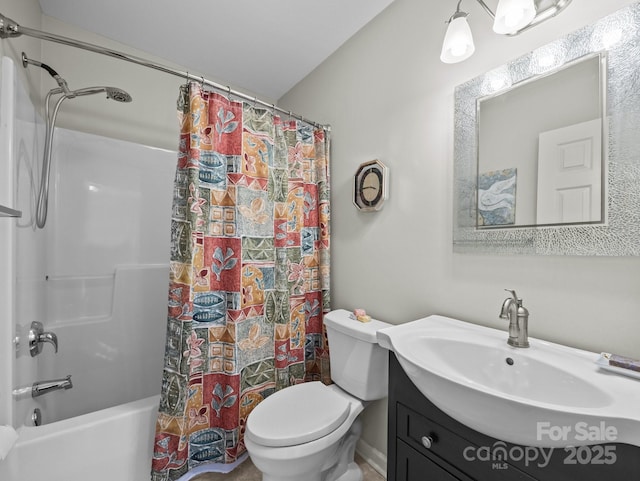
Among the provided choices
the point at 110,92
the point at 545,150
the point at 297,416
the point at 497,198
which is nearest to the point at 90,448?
the point at 297,416

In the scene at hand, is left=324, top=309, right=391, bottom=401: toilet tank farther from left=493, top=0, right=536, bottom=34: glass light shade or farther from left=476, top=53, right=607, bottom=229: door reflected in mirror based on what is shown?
left=493, top=0, right=536, bottom=34: glass light shade

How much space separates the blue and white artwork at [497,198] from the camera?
3.50ft

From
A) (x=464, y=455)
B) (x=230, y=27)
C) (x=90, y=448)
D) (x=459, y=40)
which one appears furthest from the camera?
(x=230, y=27)

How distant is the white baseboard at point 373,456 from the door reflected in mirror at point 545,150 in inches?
52.6

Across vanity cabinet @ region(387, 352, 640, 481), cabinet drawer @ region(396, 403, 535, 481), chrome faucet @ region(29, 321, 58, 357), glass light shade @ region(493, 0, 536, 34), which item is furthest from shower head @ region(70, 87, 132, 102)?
cabinet drawer @ region(396, 403, 535, 481)

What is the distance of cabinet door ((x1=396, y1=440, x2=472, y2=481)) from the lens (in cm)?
86

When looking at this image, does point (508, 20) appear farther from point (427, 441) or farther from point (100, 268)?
point (100, 268)

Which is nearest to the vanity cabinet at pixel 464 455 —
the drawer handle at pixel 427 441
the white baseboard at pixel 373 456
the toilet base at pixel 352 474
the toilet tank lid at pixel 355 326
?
the drawer handle at pixel 427 441

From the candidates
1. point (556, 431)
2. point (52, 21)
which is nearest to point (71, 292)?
point (52, 21)

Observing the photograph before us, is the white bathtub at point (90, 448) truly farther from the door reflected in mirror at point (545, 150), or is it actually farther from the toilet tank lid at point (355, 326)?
the door reflected in mirror at point (545, 150)

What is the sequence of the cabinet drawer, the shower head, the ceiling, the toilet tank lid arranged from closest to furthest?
the cabinet drawer → the toilet tank lid → the shower head → the ceiling

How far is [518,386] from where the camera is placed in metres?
0.87

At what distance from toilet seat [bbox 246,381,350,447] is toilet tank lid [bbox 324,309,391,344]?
12.8 inches

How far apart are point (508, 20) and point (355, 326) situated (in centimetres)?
131
